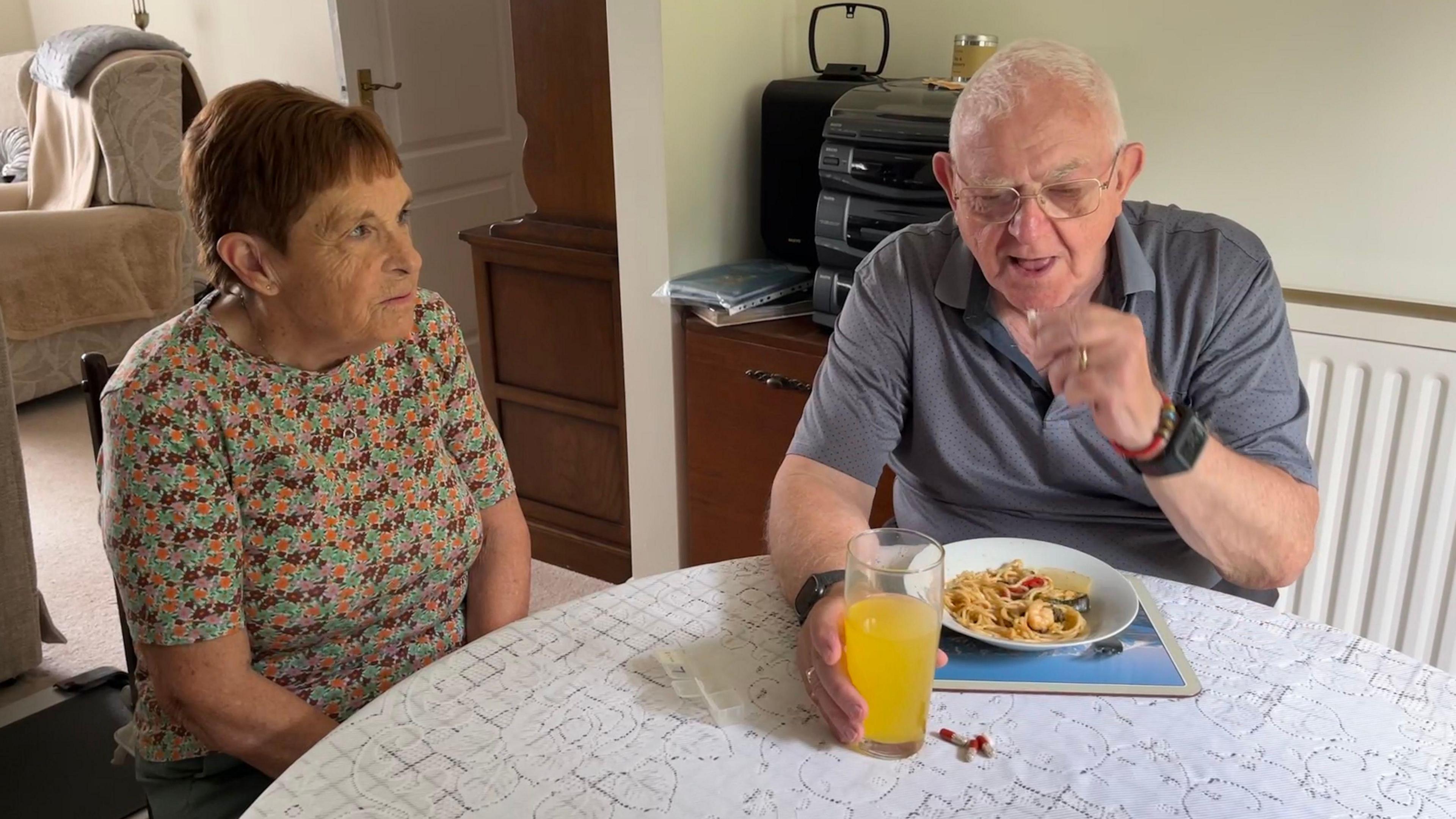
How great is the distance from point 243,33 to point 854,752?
475cm

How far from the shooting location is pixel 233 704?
1227 mm

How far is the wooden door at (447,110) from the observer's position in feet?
12.1

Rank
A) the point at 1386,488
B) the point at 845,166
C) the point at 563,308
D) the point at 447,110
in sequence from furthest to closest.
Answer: the point at 447,110, the point at 563,308, the point at 845,166, the point at 1386,488

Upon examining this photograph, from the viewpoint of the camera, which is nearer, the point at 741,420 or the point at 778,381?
the point at 778,381

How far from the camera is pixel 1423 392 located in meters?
1.87

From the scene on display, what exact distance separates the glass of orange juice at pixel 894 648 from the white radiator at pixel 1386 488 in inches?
48.1

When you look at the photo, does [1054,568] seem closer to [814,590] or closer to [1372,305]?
[814,590]

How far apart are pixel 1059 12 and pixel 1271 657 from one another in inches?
56.7

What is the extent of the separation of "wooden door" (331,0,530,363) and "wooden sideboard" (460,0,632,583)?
3.23 feet

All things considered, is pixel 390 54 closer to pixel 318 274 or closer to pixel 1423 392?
pixel 318 274

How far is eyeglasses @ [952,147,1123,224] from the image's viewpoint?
4.42ft

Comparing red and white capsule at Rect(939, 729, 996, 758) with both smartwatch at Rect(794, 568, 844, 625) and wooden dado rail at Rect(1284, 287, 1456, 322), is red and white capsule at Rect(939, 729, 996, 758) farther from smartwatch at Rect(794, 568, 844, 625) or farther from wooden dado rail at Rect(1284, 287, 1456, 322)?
wooden dado rail at Rect(1284, 287, 1456, 322)

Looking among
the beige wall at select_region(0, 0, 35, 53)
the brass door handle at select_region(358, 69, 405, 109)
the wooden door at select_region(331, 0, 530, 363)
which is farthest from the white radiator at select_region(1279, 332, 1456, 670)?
the beige wall at select_region(0, 0, 35, 53)

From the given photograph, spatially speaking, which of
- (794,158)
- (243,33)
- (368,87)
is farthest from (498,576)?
(243,33)
